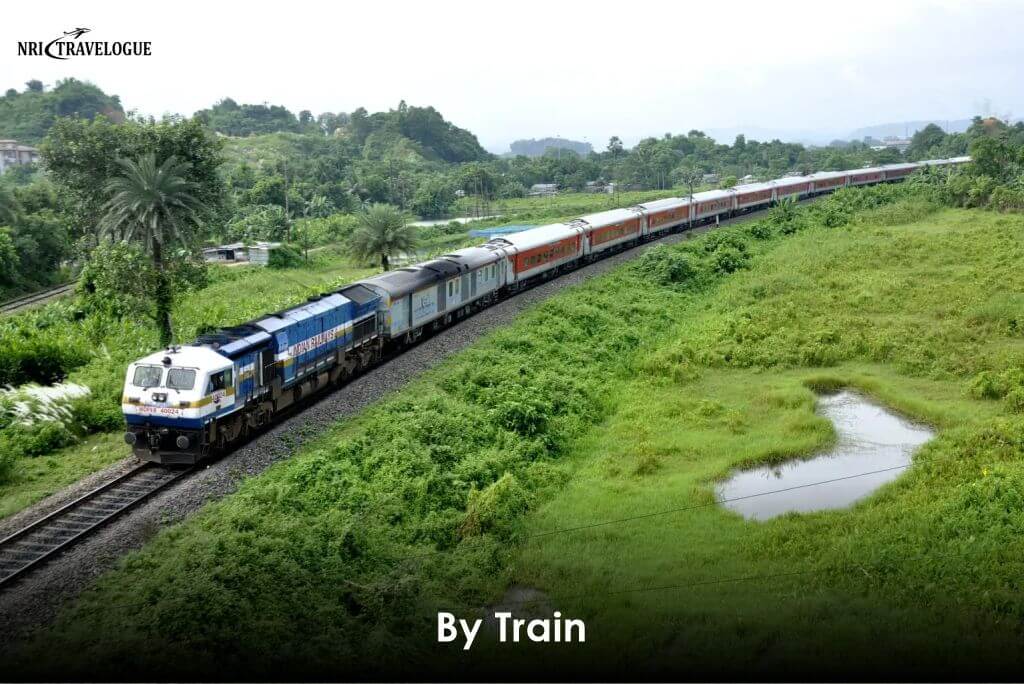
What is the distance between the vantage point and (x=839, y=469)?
1077 inches

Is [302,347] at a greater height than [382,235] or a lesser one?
lesser

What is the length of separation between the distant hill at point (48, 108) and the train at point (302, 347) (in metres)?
123

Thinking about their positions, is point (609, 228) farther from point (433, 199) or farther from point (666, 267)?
point (433, 199)

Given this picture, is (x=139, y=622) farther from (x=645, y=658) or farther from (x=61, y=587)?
(x=645, y=658)

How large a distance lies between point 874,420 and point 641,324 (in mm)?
14493

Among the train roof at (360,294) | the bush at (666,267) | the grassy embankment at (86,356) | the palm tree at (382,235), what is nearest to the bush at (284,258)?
the grassy embankment at (86,356)

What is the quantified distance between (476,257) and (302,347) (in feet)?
53.5

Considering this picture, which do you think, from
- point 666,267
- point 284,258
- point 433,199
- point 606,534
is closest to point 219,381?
point 606,534

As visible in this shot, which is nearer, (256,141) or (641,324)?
(641,324)

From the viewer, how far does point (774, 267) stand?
2312 inches

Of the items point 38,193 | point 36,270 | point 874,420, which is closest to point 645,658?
point 874,420

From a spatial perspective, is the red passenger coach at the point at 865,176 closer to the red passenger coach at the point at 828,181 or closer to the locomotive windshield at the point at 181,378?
the red passenger coach at the point at 828,181

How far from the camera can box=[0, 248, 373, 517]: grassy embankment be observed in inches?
881

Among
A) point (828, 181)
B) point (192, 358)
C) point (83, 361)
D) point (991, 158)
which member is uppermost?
point (991, 158)
